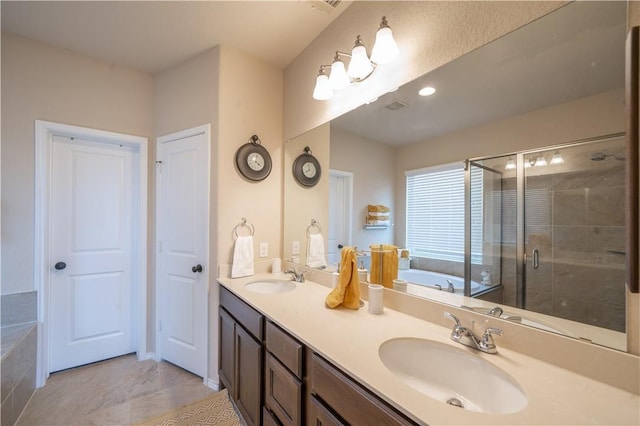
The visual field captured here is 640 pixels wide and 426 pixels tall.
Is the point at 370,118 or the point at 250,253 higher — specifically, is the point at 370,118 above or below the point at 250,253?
above

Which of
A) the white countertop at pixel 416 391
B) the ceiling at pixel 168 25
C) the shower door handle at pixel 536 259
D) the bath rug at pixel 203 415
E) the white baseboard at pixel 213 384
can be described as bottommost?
the bath rug at pixel 203 415

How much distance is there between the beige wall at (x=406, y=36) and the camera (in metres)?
1.02

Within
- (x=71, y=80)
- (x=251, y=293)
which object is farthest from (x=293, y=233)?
(x=71, y=80)

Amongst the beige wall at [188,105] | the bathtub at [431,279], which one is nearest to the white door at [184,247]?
the beige wall at [188,105]

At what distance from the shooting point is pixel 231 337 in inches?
66.7

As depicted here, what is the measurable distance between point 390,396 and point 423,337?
40cm

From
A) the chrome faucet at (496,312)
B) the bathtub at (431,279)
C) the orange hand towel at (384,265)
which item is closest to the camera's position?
the chrome faucet at (496,312)

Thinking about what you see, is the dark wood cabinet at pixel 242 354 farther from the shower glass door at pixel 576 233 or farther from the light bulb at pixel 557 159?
the light bulb at pixel 557 159

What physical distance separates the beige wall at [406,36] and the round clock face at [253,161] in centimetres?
37

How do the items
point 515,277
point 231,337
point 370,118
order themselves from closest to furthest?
point 515,277 < point 370,118 < point 231,337

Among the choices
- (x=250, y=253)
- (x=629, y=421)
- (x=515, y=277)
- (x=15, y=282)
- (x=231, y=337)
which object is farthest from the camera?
(x=250, y=253)

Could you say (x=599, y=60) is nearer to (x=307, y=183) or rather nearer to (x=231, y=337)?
(x=307, y=183)

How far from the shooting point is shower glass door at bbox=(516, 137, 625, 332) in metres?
0.78

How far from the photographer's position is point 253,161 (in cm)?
216
